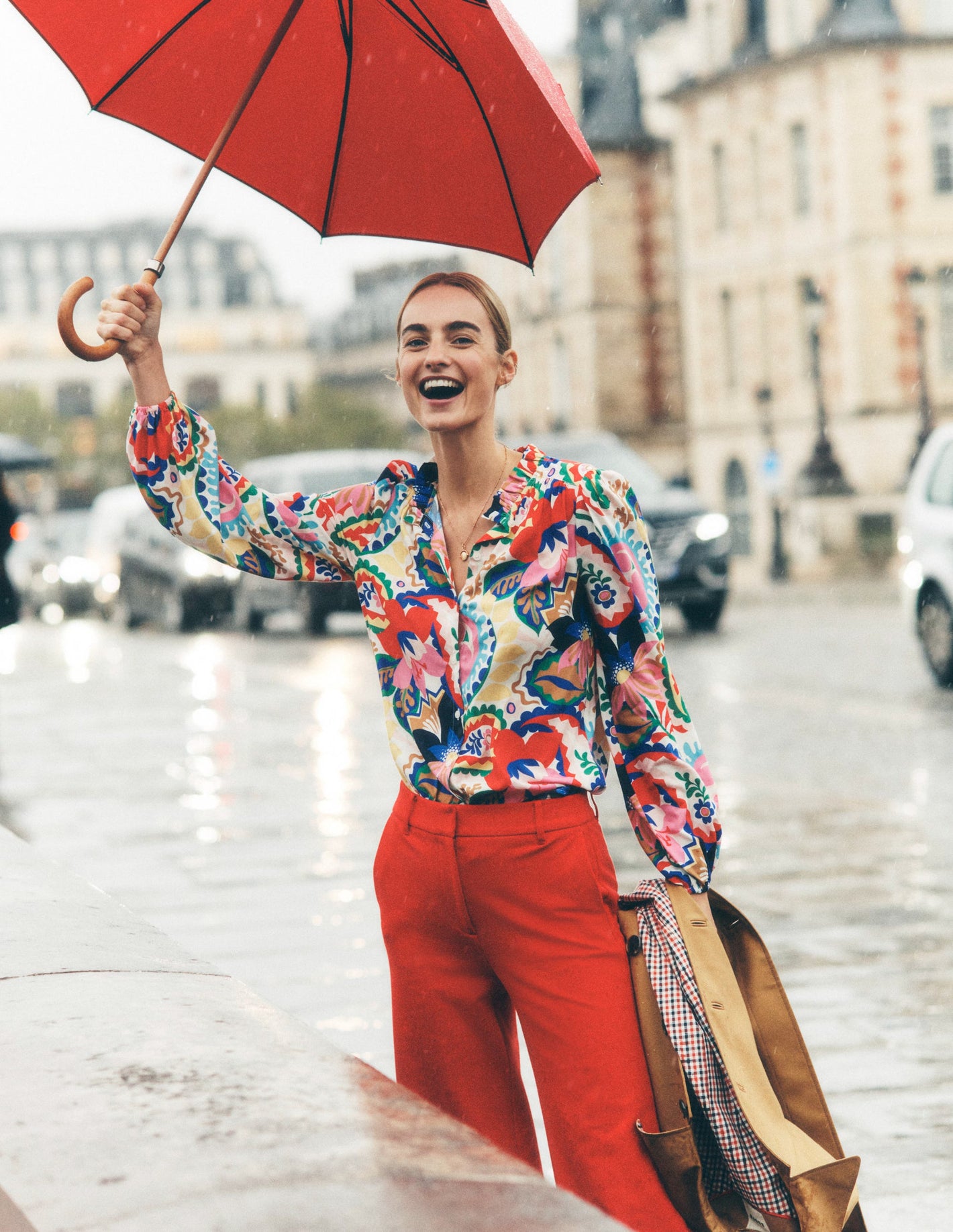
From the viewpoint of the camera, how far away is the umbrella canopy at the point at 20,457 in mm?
18250

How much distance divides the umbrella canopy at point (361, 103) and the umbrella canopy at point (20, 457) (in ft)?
47.9

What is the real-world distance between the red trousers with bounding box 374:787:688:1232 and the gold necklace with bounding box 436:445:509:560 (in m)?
0.37

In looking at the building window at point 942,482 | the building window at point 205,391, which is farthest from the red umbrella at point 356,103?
the building window at point 205,391

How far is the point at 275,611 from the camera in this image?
2397 centimetres

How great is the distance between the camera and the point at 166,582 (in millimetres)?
26422

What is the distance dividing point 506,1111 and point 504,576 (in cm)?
81

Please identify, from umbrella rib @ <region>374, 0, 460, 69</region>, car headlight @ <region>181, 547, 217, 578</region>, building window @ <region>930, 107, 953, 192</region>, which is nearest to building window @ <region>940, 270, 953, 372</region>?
building window @ <region>930, 107, 953, 192</region>

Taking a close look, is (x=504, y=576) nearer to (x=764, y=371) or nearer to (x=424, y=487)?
(x=424, y=487)

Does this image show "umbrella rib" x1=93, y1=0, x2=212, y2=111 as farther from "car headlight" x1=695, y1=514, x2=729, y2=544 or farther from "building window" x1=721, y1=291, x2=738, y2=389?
"building window" x1=721, y1=291, x2=738, y2=389

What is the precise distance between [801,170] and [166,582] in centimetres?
2808

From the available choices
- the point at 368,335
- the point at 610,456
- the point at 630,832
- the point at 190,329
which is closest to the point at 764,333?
the point at 610,456

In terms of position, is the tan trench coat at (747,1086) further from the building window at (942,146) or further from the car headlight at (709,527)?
the building window at (942,146)

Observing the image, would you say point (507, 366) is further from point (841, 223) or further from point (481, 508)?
point (841, 223)

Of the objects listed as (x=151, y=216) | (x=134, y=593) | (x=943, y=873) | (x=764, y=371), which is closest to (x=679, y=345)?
(x=764, y=371)
